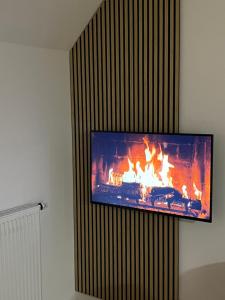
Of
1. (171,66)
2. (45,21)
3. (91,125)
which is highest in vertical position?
(45,21)

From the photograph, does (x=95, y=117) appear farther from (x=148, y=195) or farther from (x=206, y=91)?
(x=206, y=91)

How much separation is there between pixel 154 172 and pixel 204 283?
1.01 meters

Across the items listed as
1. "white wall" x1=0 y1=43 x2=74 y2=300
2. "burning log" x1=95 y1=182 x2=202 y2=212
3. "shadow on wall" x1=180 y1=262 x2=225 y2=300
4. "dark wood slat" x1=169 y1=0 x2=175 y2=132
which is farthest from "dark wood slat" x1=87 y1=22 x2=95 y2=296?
"shadow on wall" x1=180 y1=262 x2=225 y2=300

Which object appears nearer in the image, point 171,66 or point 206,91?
point 206,91

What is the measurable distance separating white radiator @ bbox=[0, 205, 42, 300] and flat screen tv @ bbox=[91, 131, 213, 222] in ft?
2.00

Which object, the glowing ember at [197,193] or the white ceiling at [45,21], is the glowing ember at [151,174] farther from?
the white ceiling at [45,21]

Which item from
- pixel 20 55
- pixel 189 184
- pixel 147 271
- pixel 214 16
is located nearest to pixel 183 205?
pixel 189 184

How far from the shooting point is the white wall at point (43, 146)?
11.5 feet

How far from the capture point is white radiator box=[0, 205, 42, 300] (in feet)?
11.3

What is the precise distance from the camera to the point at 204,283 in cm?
349

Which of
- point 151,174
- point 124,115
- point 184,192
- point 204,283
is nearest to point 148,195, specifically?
point 151,174

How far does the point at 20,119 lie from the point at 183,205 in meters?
1.52

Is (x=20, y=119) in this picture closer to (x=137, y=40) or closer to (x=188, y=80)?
(x=137, y=40)

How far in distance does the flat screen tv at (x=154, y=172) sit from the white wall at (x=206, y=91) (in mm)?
161
